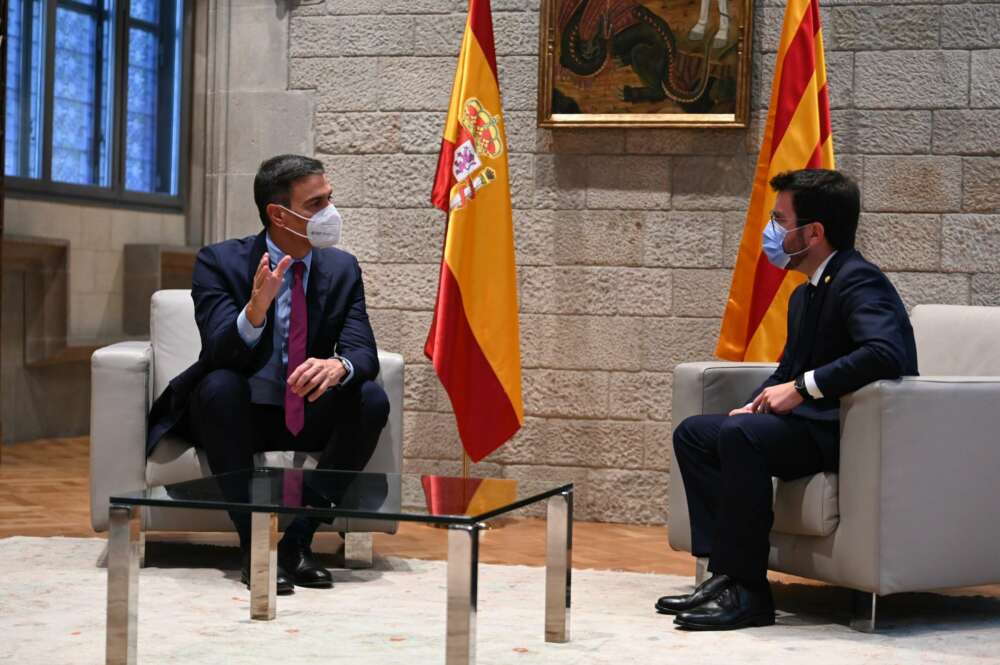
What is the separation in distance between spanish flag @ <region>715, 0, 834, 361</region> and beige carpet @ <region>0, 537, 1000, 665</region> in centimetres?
100

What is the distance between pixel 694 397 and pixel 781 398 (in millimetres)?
356

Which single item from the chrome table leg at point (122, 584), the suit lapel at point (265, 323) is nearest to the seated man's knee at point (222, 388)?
the suit lapel at point (265, 323)

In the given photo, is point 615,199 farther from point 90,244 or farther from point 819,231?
point 90,244

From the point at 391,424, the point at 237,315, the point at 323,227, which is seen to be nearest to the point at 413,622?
the point at 391,424

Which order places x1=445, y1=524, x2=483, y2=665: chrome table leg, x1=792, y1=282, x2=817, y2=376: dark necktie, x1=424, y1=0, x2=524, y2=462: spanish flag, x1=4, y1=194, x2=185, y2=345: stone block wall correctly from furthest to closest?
x1=4, y1=194, x2=185, y2=345: stone block wall, x1=424, y1=0, x2=524, y2=462: spanish flag, x1=792, y1=282, x2=817, y2=376: dark necktie, x1=445, y1=524, x2=483, y2=665: chrome table leg

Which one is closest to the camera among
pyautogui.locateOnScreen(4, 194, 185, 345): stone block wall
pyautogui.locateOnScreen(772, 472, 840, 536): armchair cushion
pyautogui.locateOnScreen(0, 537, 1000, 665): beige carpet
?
pyautogui.locateOnScreen(0, 537, 1000, 665): beige carpet

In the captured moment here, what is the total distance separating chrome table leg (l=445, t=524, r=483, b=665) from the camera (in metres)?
2.44

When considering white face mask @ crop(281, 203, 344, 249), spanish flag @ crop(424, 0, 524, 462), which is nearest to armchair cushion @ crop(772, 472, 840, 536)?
white face mask @ crop(281, 203, 344, 249)

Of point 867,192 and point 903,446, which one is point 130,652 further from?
point 867,192

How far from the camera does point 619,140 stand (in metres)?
5.07

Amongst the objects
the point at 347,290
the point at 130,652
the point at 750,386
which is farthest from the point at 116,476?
the point at 750,386

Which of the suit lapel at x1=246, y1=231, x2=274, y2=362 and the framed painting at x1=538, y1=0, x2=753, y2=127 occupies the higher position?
the framed painting at x1=538, y1=0, x2=753, y2=127

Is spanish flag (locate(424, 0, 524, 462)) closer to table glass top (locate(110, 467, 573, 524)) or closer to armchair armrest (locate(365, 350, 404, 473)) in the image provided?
armchair armrest (locate(365, 350, 404, 473))

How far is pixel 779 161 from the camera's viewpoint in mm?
4648
